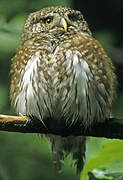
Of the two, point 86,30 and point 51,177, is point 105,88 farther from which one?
point 51,177

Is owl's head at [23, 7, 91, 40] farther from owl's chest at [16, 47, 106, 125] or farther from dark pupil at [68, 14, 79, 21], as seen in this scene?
owl's chest at [16, 47, 106, 125]

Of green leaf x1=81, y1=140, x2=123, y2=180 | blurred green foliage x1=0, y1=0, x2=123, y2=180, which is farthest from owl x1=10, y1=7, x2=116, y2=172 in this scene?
green leaf x1=81, y1=140, x2=123, y2=180

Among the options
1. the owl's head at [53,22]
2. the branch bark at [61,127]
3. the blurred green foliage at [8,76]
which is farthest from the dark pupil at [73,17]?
the branch bark at [61,127]

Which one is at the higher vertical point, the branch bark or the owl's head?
the owl's head

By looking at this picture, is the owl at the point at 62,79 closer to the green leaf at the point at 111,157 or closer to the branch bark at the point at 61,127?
the branch bark at the point at 61,127

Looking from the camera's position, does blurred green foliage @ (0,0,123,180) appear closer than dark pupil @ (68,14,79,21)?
No

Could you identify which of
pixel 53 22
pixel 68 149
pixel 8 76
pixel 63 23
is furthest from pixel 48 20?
pixel 8 76
